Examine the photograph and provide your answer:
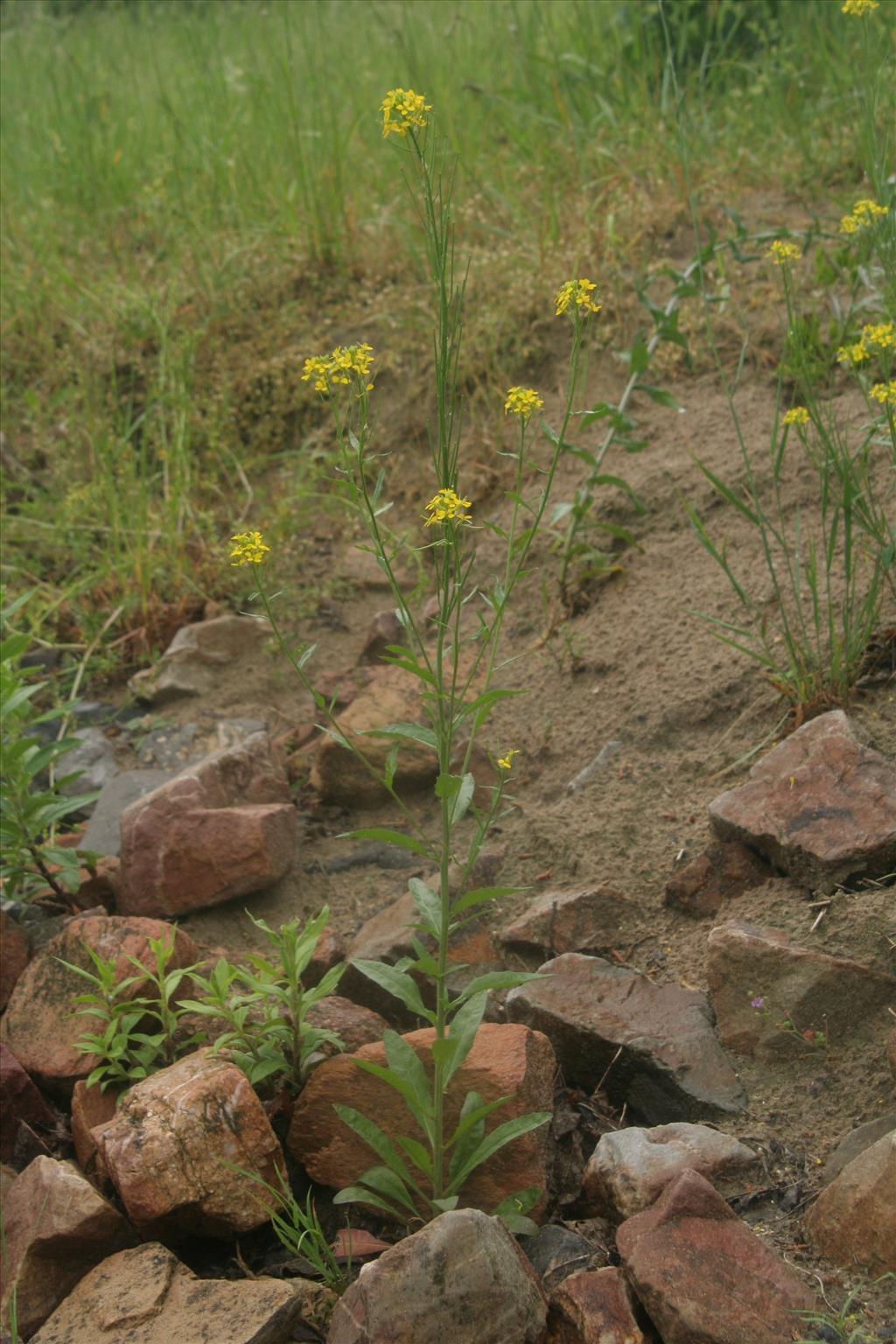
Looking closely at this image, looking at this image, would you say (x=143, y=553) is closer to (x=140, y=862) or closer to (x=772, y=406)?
(x=140, y=862)

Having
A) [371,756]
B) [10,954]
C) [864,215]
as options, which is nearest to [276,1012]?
[10,954]

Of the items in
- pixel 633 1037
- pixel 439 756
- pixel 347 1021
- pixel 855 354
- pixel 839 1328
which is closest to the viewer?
pixel 839 1328

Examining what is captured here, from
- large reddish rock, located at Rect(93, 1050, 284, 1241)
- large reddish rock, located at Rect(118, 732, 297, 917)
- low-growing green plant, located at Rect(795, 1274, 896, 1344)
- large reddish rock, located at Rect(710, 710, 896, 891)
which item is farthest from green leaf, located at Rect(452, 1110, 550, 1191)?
large reddish rock, located at Rect(118, 732, 297, 917)

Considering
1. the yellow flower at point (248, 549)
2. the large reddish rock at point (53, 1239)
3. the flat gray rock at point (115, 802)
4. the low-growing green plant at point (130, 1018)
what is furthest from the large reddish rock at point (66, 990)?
the yellow flower at point (248, 549)

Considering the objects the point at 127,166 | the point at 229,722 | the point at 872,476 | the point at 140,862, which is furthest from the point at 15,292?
the point at 872,476

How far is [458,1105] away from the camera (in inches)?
82.4

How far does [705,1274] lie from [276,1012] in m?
0.83

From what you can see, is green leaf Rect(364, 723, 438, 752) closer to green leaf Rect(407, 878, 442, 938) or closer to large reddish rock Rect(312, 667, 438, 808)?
green leaf Rect(407, 878, 442, 938)

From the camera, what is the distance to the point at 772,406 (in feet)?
11.5

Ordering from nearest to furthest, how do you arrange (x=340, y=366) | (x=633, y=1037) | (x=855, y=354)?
(x=340, y=366) → (x=633, y=1037) → (x=855, y=354)

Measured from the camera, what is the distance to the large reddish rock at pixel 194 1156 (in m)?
2.03

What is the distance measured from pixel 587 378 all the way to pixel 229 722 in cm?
150

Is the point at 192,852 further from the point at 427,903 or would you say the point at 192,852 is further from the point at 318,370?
the point at 318,370

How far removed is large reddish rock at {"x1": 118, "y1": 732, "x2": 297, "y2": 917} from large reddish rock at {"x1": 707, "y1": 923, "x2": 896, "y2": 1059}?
40.7 inches
